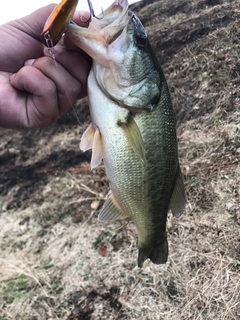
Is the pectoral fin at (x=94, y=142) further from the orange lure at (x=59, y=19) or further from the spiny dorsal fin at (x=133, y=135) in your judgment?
the orange lure at (x=59, y=19)

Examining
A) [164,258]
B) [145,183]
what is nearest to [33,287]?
[164,258]

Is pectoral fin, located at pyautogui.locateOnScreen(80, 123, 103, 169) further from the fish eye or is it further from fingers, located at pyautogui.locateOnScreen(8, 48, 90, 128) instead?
the fish eye

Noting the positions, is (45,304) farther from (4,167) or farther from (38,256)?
(4,167)

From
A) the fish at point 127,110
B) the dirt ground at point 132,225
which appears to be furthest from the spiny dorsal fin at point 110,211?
the dirt ground at point 132,225

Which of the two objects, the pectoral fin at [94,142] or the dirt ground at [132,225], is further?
the dirt ground at [132,225]

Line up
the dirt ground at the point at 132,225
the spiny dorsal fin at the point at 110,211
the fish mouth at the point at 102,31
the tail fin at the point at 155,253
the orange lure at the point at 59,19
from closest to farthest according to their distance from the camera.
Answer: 1. the orange lure at the point at 59,19
2. the fish mouth at the point at 102,31
3. the spiny dorsal fin at the point at 110,211
4. the tail fin at the point at 155,253
5. the dirt ground at the point at 132,225

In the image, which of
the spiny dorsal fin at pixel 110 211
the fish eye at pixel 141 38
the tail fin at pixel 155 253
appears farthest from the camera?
the tail fin at pixel 155 253

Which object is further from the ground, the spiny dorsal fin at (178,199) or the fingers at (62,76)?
the fingers at (62,76)

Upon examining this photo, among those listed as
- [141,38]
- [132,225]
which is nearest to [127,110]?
[141,38]
